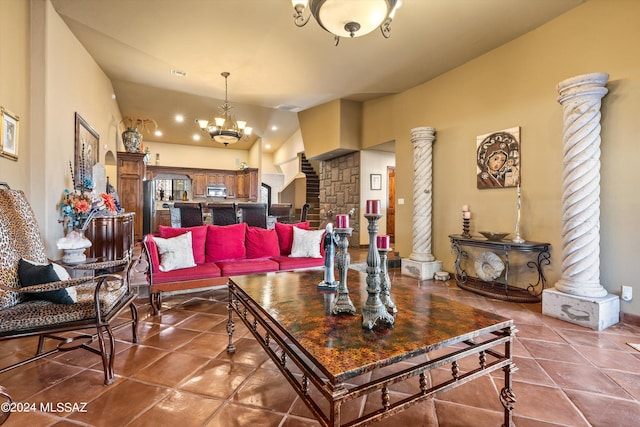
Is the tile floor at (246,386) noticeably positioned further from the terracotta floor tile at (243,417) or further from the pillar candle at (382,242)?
the pillar candle at (382,242)

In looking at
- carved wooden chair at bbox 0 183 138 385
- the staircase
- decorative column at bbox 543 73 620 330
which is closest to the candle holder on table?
decorative column at bbox 543 73 620 330

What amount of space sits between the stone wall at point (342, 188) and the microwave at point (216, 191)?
4142mm

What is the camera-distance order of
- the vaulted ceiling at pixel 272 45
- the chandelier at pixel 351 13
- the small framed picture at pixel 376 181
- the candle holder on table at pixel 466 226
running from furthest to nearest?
the small framed picture at pixel 376 181
the candle holder on table at pixel 466 226
the vaulted ceiling at pixel 272 45
the chandelier at pixel 351 13

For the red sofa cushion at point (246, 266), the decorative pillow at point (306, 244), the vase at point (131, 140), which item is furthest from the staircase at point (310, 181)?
the red sofa cushion at point (246, 266)

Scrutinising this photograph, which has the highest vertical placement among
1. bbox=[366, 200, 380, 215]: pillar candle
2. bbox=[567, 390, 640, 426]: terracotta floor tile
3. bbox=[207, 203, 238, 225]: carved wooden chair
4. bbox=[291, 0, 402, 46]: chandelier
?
bbox=[291, 0, 402, 46]: chandelier

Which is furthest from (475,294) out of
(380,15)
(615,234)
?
(380,15)

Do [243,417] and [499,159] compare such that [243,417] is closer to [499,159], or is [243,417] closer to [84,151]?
[499,159]

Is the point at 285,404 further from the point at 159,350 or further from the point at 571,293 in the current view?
the point at 571,293

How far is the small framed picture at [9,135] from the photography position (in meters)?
2.58

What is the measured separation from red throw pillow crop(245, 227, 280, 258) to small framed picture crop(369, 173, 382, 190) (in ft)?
10.7

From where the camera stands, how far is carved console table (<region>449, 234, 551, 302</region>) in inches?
130

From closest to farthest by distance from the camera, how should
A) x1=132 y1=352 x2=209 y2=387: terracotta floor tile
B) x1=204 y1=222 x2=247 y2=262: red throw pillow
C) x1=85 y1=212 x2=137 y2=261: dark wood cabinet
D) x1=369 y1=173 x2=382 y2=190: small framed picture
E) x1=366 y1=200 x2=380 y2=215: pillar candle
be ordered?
x1=366 y1=200 x2=380 y2=215: pillar candle
x1=132 y1=352 x2=209 y2=387: terracotta floor tile
x1=204 y1=222 x2=247 y2=262: red throw pillow
x1=85 y1=212 x2=137 y2=261: dark wood cabinet
x1=369 y1=173 x2=382 y2=190: small framed picture

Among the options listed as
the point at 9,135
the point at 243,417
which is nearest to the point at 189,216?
the point at 9,135

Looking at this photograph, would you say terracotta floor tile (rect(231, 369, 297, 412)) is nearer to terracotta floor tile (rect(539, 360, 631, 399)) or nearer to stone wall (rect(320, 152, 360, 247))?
terracotta floor tile (rect(539, 360, 631, 399))
